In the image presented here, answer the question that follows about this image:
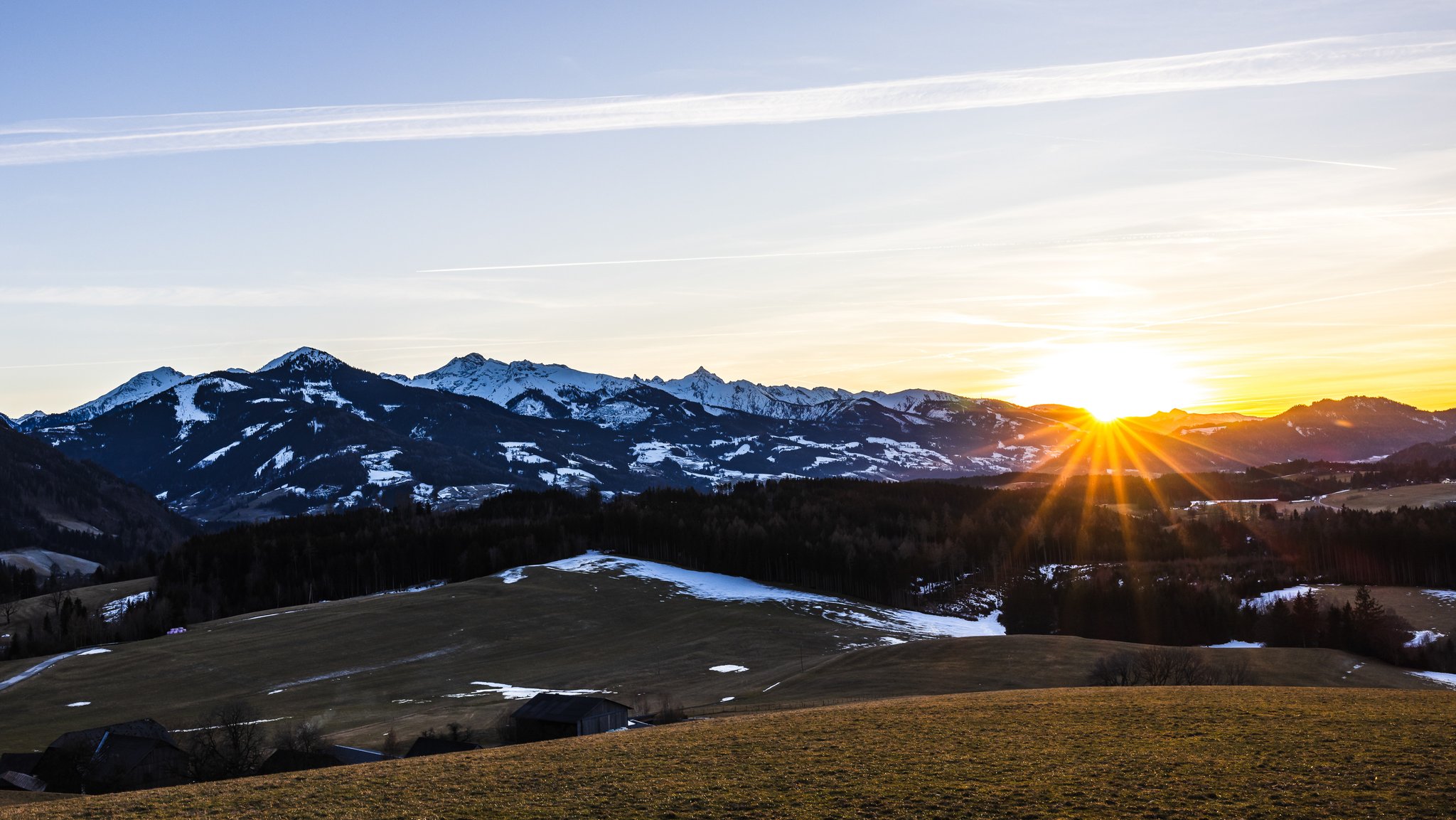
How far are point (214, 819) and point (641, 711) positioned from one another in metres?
51.0

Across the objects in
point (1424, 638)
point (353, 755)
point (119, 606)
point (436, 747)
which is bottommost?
point (1424, 638)

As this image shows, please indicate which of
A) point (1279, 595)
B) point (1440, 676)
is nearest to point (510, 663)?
point (1440, 676)

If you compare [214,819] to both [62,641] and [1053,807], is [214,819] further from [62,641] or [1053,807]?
[62,641]

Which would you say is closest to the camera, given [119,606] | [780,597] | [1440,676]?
[1440,676]

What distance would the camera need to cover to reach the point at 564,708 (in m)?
65.6

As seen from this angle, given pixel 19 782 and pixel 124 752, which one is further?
pixel 124 752

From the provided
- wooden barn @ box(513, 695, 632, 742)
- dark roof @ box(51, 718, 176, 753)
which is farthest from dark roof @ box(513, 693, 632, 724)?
dark roof @ box(51, 718, 176, 753)

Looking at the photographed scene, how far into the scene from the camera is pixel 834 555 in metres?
Result: 189

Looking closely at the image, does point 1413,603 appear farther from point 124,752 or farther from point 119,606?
point 119,606

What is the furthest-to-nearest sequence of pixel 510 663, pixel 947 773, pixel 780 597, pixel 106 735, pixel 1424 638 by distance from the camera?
pixel 780 597 < pixel 510 663 < pixel 1424 638 < pixel 106 735 < pixel 947 773

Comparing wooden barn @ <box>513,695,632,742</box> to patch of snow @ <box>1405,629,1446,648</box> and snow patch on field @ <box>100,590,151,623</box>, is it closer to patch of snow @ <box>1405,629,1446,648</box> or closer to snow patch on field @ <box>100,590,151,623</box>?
patch of snow @ <box>1405,629,1446,648</box>

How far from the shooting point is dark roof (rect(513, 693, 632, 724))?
211ft

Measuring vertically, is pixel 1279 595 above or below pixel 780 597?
below

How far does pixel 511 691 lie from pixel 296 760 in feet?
147
